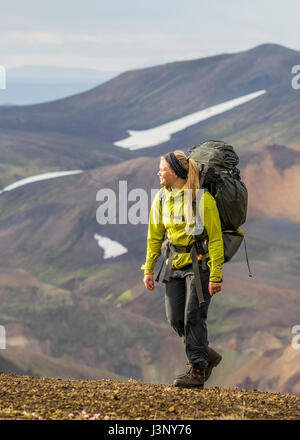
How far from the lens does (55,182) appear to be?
360ft

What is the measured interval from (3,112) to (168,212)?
5326 inches

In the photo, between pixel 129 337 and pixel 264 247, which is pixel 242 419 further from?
pixel 264 247

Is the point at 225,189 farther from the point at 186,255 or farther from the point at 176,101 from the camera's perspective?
the point at 176,101

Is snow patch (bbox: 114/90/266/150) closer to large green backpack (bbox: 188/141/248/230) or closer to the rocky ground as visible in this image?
Result: large green backpack (bbox: 188/141/248/230)

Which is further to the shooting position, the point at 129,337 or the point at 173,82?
the point at 173,82

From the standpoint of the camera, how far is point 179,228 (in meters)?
8.03

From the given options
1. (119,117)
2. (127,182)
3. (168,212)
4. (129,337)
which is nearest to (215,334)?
(129,337)

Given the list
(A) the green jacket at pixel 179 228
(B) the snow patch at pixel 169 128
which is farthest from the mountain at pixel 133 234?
(A) the green jacket at pixel 179 228

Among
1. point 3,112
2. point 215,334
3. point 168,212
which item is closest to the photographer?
point 168,212

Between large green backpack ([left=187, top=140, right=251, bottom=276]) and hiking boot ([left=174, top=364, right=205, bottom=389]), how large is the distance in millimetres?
1122

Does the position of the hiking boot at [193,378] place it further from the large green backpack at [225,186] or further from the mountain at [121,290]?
the mountain at [121,290]

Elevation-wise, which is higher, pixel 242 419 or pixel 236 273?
pixel 242 419

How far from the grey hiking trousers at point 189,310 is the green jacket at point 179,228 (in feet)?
0.42

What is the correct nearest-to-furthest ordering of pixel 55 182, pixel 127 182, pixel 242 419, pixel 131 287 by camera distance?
pixel 242 419 → pixel 131 287 → pixel 127 182 → pixel 55 182
